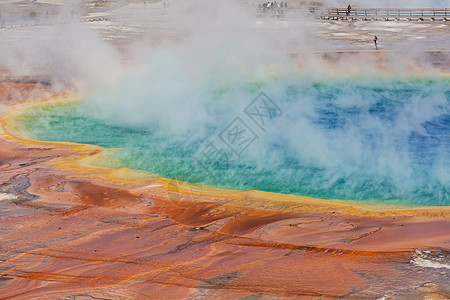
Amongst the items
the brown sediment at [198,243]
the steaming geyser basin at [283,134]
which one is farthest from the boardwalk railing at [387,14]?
the brown sediment at [198,243]

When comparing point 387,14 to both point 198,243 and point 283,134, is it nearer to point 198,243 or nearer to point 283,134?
point 283,134

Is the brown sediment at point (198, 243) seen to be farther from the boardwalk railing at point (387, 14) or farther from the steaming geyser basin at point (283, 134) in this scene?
the boardwalk railing at point (387, 14)

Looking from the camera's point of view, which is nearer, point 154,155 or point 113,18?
point 154,155

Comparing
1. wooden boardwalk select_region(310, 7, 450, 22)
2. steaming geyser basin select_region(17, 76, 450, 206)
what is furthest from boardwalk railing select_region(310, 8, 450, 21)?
steaming geyser basin select_region(17, 76, 450, 206)

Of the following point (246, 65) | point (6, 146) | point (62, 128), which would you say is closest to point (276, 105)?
point (246, 65)

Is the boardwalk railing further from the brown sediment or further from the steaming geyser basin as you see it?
the brown sediment

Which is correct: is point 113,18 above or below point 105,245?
above

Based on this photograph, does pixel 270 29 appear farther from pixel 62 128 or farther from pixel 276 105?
pixel 62 128
